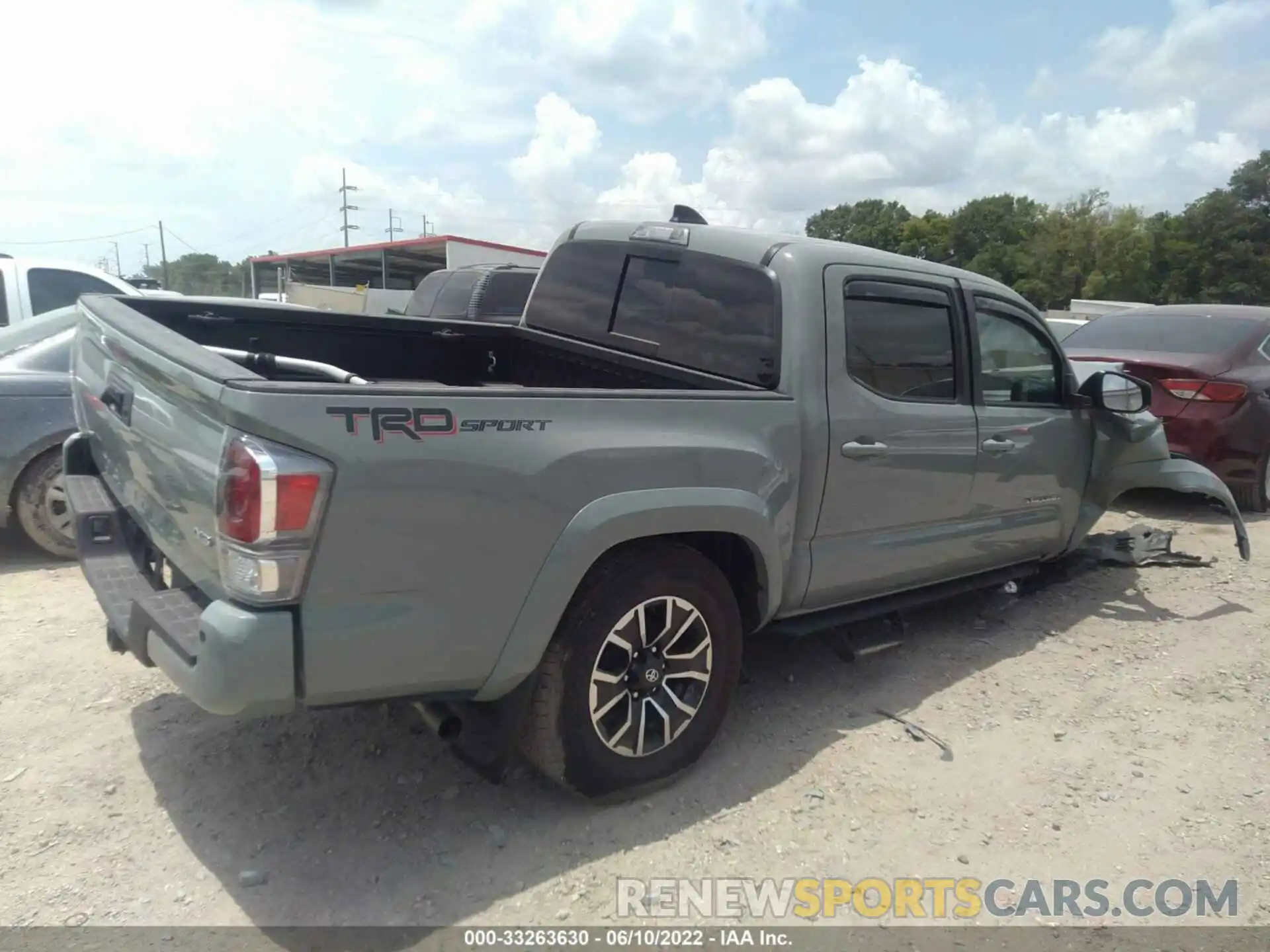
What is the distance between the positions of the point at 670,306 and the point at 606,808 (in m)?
1.97

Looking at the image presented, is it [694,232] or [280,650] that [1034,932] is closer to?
[280,650]

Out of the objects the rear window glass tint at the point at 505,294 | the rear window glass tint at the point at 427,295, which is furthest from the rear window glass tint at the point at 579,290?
the rear window glass tint at the point at 427,295

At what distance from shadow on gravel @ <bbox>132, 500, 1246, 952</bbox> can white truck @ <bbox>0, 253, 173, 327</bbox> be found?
5.41 metres

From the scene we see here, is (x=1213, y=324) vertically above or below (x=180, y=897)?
above

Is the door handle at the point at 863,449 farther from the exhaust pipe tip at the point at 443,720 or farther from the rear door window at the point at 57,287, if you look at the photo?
the rear door window at the point at 57,287

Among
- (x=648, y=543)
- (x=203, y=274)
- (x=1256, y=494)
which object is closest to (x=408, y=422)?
(x=648, y=543)

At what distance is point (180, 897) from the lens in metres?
2.64

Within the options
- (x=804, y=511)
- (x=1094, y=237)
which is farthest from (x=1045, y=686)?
(x=1094, y=237)

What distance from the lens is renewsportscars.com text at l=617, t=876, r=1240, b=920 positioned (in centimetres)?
276

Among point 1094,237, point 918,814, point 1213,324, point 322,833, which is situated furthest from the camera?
point 1094,237

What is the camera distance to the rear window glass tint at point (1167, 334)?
7.49 meters

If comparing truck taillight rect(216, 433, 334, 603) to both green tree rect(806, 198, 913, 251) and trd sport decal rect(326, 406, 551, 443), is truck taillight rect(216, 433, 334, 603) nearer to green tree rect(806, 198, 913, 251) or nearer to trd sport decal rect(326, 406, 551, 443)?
trd sport decal rect(326, 406, 551, 443)

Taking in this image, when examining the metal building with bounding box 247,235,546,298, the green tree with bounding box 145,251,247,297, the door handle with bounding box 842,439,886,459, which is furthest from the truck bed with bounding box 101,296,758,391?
the green tree with bounding box 145,251,247,297

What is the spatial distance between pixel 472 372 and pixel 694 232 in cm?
140
